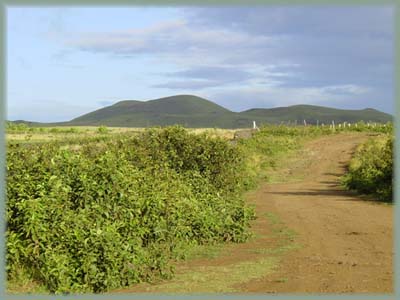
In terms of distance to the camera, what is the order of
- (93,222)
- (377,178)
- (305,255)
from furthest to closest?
(377,178) < (305,255) < (93,222)

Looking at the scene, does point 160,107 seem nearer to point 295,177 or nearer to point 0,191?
point 295,177

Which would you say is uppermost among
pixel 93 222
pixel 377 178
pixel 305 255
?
pixel 93 222

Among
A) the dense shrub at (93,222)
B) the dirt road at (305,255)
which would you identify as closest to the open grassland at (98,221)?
the dense shrub at (93,222)

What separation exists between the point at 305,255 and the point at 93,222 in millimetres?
3250

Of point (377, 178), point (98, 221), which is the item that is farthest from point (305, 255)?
point (377, 178)

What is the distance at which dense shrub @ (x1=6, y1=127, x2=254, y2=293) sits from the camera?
6.95m

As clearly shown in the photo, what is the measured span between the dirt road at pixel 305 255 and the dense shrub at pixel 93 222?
0.40 metres

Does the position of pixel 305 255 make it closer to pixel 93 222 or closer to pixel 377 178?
pixel 93 222

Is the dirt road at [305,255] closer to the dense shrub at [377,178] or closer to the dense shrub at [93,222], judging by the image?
the dense shrub at [93,222]

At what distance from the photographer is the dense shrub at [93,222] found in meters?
6.95

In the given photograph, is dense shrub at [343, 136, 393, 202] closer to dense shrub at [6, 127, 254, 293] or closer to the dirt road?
the dirt road

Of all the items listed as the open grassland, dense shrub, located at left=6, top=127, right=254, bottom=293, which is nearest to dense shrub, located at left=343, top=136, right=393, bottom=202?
the open grassland

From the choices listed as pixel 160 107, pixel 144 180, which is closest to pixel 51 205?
pixel 144 180

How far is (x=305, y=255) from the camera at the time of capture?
891 cm
